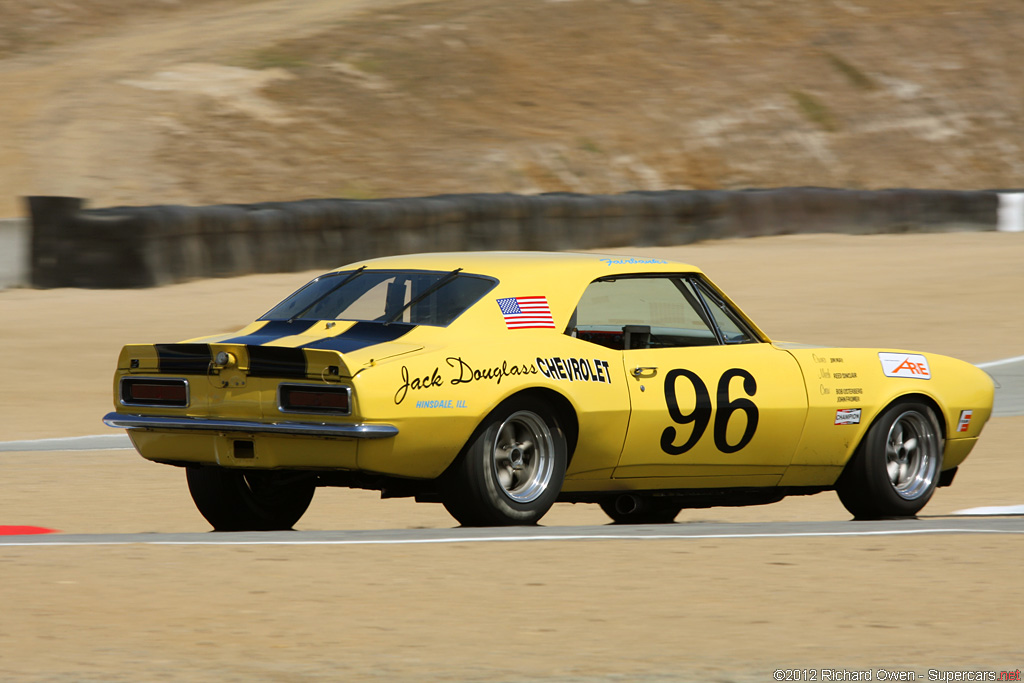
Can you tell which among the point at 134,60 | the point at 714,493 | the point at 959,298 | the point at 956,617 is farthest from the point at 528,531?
the point at 134,60

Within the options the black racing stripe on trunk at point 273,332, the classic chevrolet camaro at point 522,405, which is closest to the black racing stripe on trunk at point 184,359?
the classic chevrolet camaro at point 522,405

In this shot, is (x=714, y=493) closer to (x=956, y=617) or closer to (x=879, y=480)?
(x=879, y=480)

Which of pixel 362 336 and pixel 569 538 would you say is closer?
pixel 569 538

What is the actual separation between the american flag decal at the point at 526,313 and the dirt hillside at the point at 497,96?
22144mm

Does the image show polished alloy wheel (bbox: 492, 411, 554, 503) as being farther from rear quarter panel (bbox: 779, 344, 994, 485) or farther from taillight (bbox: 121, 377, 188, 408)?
rear quarter panel (bbox: 779, 344, 994, 485)

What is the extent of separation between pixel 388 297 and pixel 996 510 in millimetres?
3483

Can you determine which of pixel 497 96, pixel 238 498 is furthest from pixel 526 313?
pixel 497 96

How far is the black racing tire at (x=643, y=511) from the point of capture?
862 centimetres

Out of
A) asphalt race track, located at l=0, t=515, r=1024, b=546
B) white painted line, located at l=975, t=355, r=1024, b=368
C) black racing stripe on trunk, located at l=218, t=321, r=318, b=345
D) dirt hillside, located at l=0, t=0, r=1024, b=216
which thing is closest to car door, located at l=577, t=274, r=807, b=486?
asphalt race track, located at l=0, t=515, r=1024, b=546

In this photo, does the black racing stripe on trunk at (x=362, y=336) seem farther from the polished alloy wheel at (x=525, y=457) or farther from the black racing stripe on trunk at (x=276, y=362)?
the polished alloy wheel at (x=525, y=457)

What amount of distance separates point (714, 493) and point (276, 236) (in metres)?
14.2

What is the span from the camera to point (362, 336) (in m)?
7.31

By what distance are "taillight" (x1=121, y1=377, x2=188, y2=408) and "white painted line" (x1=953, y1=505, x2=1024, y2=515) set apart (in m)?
4.19

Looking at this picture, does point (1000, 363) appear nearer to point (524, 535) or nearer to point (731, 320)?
point (731, 320)
